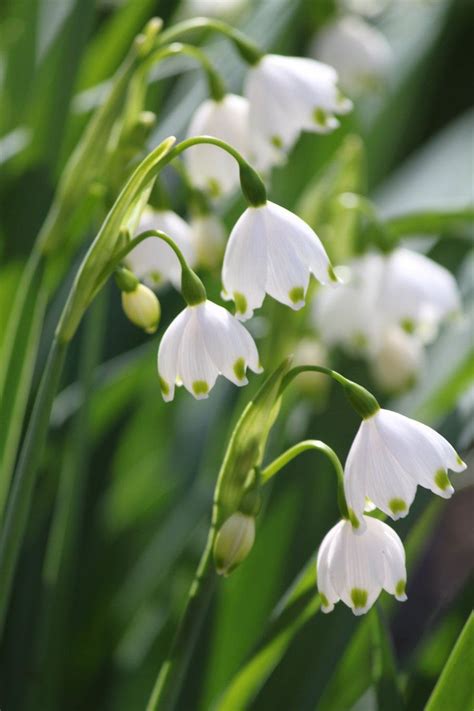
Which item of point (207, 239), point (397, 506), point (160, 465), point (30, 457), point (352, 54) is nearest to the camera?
point (397, 506)

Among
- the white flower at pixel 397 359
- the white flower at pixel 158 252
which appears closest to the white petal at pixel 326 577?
the white flower at pixel 158 252

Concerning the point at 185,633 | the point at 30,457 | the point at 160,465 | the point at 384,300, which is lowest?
the point at 160,465

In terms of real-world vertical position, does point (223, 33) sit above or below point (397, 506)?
above

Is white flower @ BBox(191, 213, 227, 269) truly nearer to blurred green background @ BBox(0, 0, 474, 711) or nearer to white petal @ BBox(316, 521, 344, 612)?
blurred green background @ BBox(0, 0, 474, 711)

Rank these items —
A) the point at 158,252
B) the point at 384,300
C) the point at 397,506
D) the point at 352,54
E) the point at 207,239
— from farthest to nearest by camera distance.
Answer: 1. the point at 352,54
2. the point at 384,300
3. the point at 207,239
4. the point at 158,252
5. the point at 397,506

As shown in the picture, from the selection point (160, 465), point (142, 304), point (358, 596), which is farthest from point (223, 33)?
point (160, 465)

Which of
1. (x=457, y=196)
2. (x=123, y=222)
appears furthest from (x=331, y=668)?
(x=457, y=196)

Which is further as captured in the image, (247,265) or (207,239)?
(207,239)

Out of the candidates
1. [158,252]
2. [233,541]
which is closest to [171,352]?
[233,541]

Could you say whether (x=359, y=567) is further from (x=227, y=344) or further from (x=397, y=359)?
(x=397, y=359)
